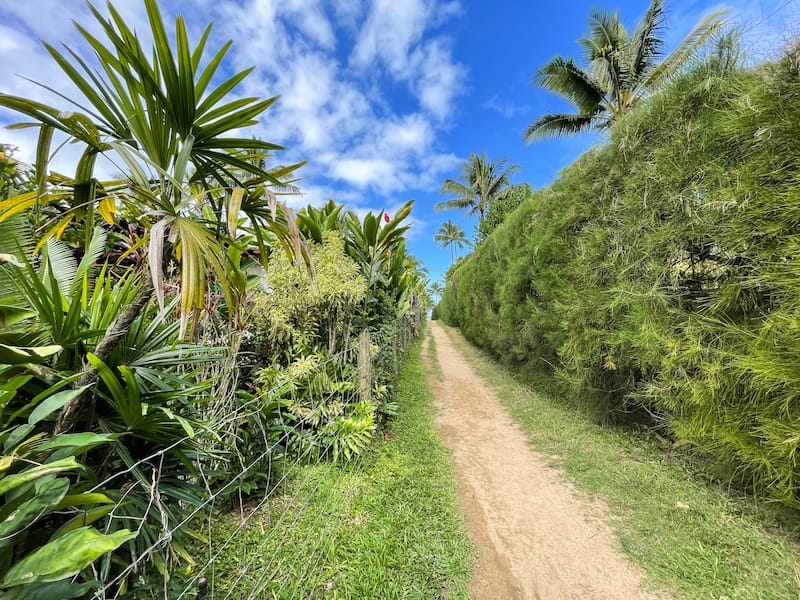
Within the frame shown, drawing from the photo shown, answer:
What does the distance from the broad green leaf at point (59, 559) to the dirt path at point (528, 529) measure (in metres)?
2.04

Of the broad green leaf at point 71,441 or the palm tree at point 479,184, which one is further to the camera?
the palm tree at point 479,184

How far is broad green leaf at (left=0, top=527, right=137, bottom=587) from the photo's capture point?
661 millimetres

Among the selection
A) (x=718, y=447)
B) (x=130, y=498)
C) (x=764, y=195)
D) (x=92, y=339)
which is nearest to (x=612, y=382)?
(x=718, y=447)

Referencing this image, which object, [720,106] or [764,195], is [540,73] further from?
[764,195]

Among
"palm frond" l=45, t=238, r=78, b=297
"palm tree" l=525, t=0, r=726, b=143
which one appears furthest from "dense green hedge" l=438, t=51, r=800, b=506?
"palm tree" l=525, t=0, r=726, b=143

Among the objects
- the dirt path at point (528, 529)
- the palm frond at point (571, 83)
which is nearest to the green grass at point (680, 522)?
the dirt path at point (528, 529)

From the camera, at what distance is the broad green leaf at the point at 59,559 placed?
661mm

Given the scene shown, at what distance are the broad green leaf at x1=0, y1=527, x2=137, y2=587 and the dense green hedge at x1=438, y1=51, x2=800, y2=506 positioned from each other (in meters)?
3.25

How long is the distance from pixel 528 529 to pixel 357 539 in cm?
134

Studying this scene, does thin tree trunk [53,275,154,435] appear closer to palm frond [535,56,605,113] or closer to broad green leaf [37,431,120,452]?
broad green leaf [37,431,120,452]

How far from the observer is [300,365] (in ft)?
8.84

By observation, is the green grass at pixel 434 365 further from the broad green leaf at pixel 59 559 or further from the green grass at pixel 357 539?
the broad green leaf at pixel 59 559

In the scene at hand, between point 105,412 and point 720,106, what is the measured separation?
15.2 ft

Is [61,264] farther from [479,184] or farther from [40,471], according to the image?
[479,184]
